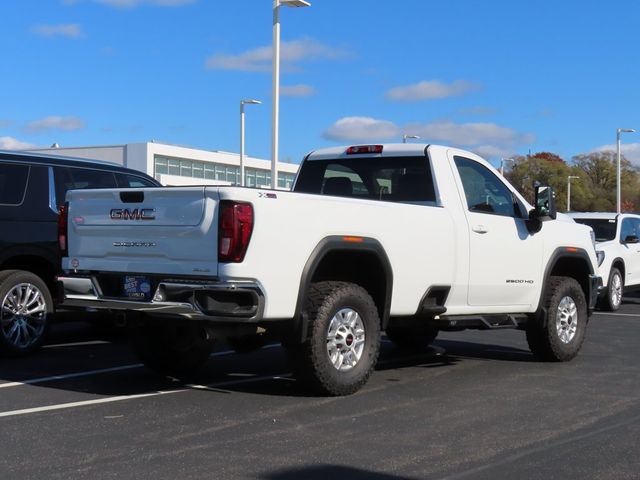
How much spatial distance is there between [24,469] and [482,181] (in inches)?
211

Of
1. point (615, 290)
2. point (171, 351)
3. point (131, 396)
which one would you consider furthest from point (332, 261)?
point (615, 290)

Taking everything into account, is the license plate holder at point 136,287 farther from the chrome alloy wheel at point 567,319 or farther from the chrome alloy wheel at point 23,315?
the chrome alloy wheel at point 567,319

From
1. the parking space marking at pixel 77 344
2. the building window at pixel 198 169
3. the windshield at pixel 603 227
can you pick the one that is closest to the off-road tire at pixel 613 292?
the windshield at pixel 603 227

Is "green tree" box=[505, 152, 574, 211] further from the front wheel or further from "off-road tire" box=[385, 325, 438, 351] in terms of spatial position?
"off-road tire" box=[385, 325, 438, 351]

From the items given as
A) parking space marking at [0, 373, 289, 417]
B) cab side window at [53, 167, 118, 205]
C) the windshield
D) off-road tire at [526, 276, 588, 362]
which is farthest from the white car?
parking space marking at [0, 373, 289, 417]

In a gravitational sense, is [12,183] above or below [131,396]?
above

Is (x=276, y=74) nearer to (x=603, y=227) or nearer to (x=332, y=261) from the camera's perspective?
(x=603, y=227)

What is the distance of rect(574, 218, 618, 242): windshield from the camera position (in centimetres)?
1730

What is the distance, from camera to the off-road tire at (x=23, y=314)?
347 inches

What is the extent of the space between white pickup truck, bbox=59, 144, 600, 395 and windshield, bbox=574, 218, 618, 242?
8174 millimetres

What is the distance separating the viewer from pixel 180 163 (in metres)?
71.8

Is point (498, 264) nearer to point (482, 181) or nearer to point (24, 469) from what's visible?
point (482, 181)

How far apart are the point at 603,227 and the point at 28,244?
1209 centimetres

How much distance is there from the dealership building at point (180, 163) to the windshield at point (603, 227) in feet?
156
